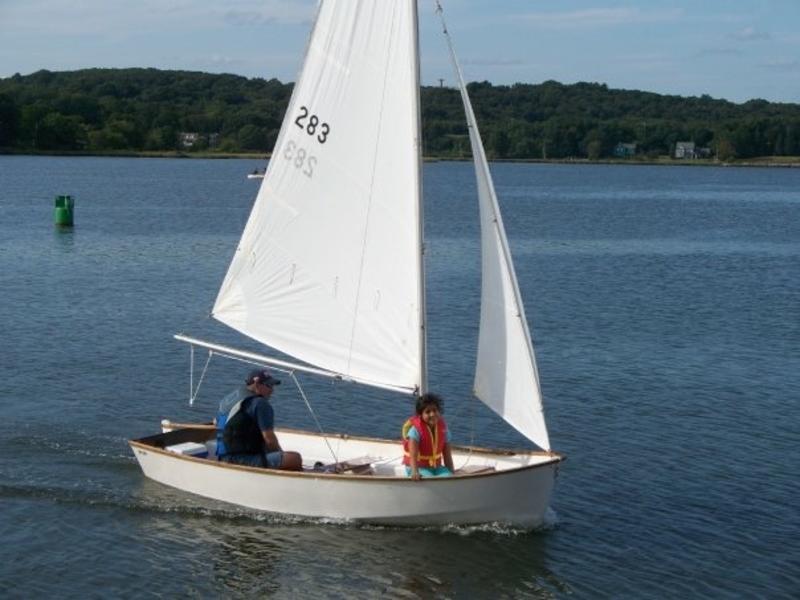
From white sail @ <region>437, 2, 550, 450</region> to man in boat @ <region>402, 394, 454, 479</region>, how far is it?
2.76 ft

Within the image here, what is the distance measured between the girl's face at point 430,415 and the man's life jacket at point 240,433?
85.0 inches

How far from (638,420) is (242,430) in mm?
8918

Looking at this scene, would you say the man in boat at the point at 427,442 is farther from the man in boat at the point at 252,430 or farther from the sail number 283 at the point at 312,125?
the sail number 283 at the point at 312,125

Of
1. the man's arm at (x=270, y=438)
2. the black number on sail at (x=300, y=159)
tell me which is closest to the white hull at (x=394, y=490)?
the man's arm at (x=270, y=438)

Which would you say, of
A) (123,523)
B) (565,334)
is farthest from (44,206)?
(123,523)

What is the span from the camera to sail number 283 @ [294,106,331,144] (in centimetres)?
1688

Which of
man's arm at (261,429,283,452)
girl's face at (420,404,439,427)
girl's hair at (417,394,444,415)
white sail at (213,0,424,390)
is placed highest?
white sail at (213,0,424,390)

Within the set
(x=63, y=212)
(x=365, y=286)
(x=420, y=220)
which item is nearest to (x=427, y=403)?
(x=365, y=286)

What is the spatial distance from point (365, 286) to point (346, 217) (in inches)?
35.8

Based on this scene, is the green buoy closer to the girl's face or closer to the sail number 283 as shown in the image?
the sail number 283

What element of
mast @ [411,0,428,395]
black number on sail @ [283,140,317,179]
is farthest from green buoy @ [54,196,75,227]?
mast @ [411,0,428,395]

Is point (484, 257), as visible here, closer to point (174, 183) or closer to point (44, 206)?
point (44, 206)

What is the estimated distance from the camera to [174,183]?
368ft

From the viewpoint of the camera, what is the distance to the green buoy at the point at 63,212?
60.2 m
